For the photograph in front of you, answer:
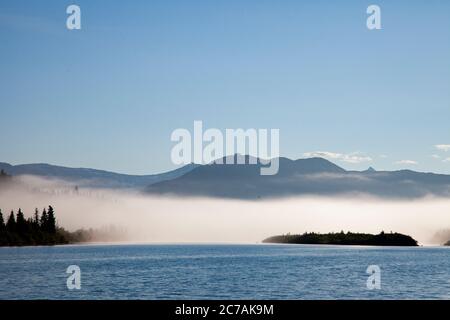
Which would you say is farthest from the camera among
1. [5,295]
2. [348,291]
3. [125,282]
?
[125,282]

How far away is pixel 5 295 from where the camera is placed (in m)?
96.2

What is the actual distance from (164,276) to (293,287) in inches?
1348

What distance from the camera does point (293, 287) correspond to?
366 feet
